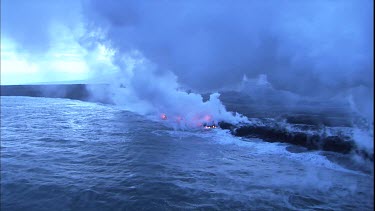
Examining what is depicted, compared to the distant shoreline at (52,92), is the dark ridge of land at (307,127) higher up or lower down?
lower down

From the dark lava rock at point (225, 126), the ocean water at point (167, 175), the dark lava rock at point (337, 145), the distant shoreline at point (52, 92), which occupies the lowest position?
the ocean water at point (167, 175)

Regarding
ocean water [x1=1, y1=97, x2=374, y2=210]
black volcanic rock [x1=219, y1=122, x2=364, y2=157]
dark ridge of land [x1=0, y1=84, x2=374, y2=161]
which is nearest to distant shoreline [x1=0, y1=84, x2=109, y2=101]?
dark ridge of land [x1=0, y1=84, x2=374, y2=161]

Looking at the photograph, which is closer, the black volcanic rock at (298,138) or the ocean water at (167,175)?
the ocean water at (167,175)

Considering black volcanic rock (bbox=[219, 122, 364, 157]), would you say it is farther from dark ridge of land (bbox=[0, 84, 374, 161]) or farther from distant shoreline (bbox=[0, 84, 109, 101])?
distant shoreline (bbox=[0, 84, 109, 101])

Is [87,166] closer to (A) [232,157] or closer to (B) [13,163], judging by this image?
(B) [13,163]

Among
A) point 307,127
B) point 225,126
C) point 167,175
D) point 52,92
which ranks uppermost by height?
point 52,92

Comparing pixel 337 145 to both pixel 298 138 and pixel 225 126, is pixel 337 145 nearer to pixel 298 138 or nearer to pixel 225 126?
pixel 298 138

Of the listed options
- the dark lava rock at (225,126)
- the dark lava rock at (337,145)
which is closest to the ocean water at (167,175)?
the dark lava rock at (337,145)

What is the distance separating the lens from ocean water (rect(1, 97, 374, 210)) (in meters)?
18.4

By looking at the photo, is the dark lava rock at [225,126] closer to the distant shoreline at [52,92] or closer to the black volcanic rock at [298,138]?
the black volcanic rock at [298,138]

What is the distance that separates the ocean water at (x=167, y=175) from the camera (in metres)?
18.4

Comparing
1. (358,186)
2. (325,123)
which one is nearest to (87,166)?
(358,186)

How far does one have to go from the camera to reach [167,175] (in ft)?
76.4

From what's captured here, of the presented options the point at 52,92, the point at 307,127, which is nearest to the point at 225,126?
the point at 307,127
